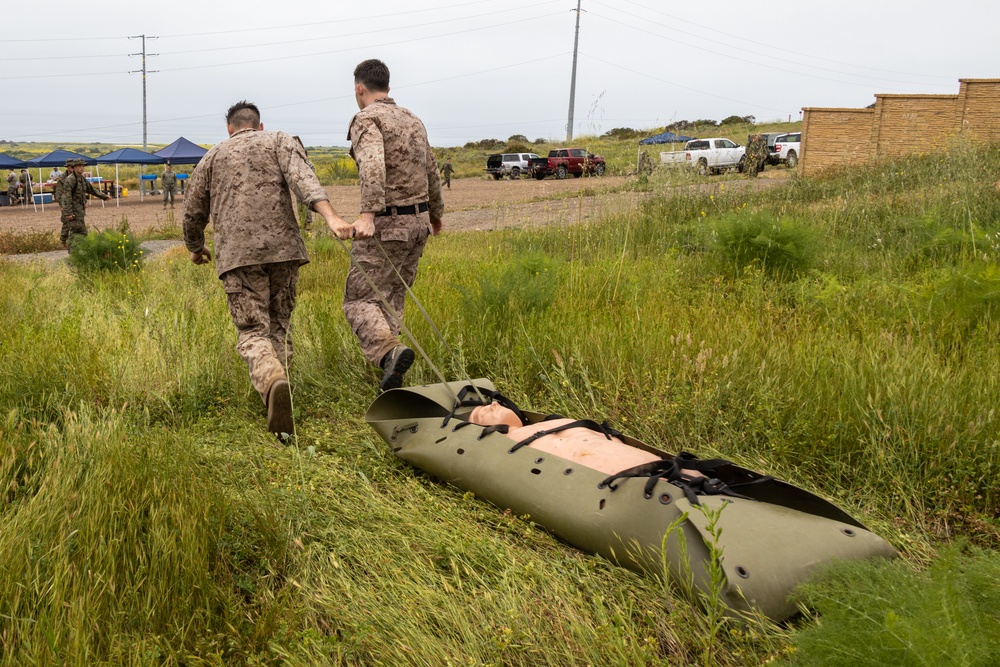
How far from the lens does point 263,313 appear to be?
451cm

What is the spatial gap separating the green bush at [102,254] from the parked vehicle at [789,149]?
28.9 meters

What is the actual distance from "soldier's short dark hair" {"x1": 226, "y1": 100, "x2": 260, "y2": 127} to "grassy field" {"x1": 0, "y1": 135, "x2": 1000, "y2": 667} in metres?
1.42

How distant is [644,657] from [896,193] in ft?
30.9

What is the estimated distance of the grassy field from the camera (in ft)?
6.99

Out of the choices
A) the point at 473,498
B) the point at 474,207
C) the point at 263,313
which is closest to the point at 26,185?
the point at 474,207

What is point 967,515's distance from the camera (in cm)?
296

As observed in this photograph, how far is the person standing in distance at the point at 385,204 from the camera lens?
4.49 m

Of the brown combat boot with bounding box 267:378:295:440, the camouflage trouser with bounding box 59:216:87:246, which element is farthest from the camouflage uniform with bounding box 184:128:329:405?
the camouflage trouser with bounding box 59:216:87:246

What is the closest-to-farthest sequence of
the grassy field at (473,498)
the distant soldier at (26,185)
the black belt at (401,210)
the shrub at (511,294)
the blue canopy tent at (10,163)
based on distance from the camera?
the grassy field at (473,498)
the black belt at (401,210)
the shrub at (511,294)
the distant soldier at (26,185)
the blue canopy tent at (10,163)

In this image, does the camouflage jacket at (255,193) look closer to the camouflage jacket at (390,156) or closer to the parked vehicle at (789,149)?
the camouflage jacket at (390,156)

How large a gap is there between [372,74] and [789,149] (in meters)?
31.9

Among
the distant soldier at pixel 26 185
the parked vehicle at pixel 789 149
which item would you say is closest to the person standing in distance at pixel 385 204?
the distant soldier at pixel 26 185

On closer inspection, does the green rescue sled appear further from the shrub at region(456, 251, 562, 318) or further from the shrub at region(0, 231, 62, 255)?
the shrub at region(0, 231, 62, 255)

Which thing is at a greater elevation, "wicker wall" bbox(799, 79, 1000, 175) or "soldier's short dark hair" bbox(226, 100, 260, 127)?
"wicker wall" bbox(799, 79, 1000, 175)
